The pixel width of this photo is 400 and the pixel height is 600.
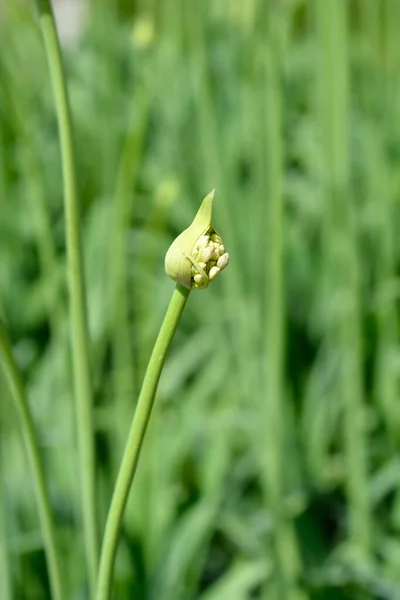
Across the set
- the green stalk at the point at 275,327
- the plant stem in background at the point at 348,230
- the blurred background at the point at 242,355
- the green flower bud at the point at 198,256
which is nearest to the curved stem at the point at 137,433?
the green flower bud at the point at 198,256

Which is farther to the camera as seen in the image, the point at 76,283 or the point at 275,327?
the point at 275,327

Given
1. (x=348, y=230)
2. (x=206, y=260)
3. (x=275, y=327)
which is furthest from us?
(x=348, y=230)

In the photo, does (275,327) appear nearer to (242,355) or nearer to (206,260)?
(242,355)

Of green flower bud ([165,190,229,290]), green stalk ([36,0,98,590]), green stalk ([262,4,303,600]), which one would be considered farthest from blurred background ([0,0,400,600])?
green flower bud ([165,190,229,290])

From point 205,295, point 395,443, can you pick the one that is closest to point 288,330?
point 205,295

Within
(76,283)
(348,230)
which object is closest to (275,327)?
(348,230)

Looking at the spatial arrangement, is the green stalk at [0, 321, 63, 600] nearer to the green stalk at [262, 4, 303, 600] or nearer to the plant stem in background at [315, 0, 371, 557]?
the green stalk at [262, 4, 303, 600]
